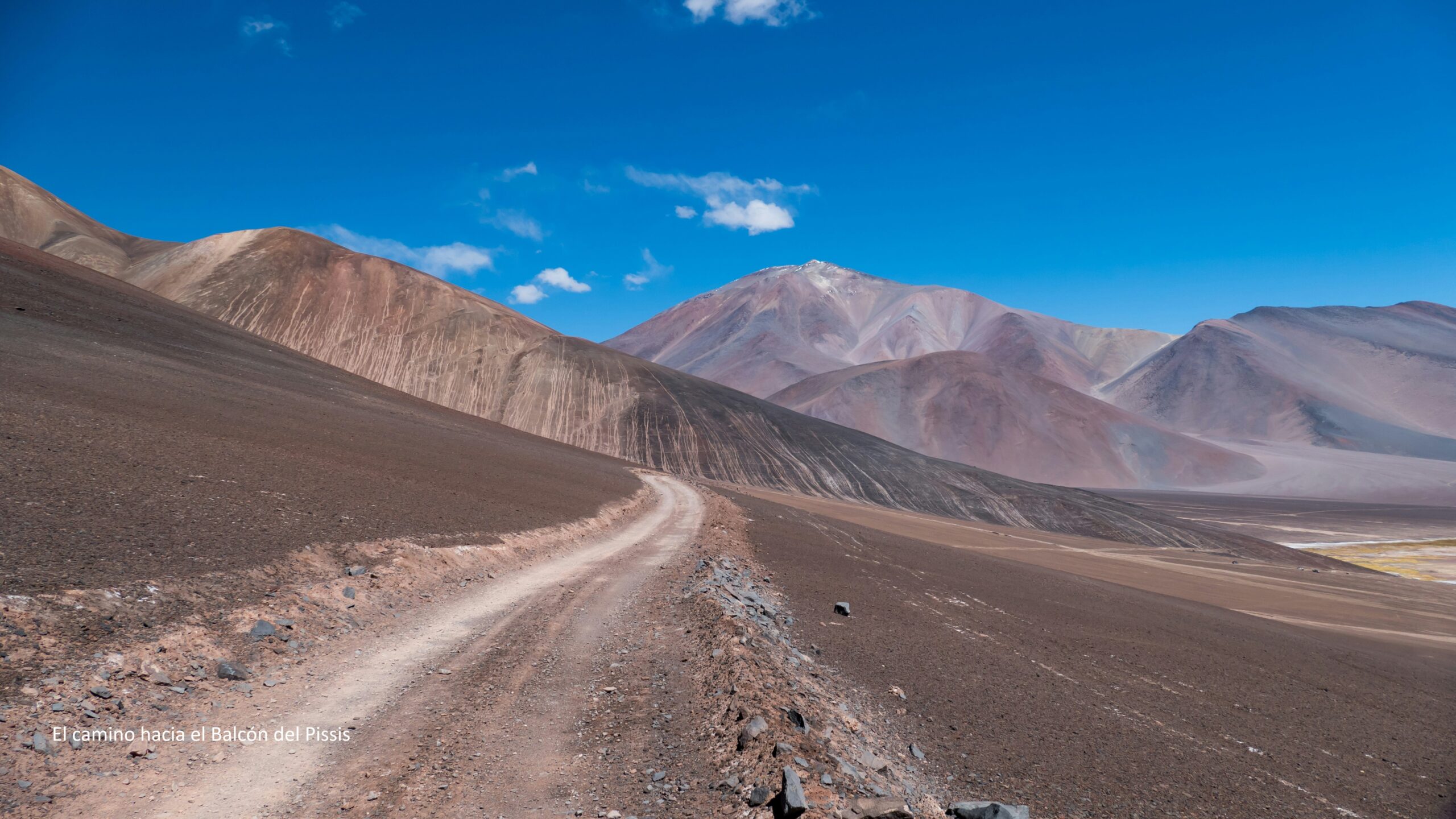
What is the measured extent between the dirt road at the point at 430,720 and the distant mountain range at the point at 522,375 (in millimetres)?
62672

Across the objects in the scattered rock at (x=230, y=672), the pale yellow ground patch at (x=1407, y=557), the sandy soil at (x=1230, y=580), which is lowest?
the scattered rock at (x=230, y=672)

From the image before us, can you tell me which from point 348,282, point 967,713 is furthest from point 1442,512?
point 348,282

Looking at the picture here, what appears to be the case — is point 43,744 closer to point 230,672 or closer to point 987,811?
point 230,672

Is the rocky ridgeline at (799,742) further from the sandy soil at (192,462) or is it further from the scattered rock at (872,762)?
the sandy soil at (192,462)

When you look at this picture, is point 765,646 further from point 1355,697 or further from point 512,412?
point 512,412

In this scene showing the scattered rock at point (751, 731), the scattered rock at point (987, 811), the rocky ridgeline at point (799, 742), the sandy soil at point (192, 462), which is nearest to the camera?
the rocky ridgeline at point (799, 742)

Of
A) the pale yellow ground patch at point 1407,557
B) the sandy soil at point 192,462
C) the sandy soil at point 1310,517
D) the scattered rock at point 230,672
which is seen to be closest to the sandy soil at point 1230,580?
the pale yellow ground patch at point 1407,557

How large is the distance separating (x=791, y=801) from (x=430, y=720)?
158 inches

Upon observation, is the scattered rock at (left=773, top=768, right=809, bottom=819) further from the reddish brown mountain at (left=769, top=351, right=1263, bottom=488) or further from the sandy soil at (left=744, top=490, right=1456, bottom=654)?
the reddish brown mountain at (left=769, top=351, right=1263, bottom=488)

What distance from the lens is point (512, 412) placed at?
8444 centimetres

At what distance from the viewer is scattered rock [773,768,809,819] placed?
573 centimetres

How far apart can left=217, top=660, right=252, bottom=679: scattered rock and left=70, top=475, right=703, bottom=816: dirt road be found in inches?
30.5

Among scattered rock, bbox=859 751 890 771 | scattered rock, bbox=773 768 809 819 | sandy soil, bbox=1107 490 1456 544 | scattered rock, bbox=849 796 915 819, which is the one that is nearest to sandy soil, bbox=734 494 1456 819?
scattered rock, bbox=859 751 890 771

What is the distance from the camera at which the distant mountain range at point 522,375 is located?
76625mm
